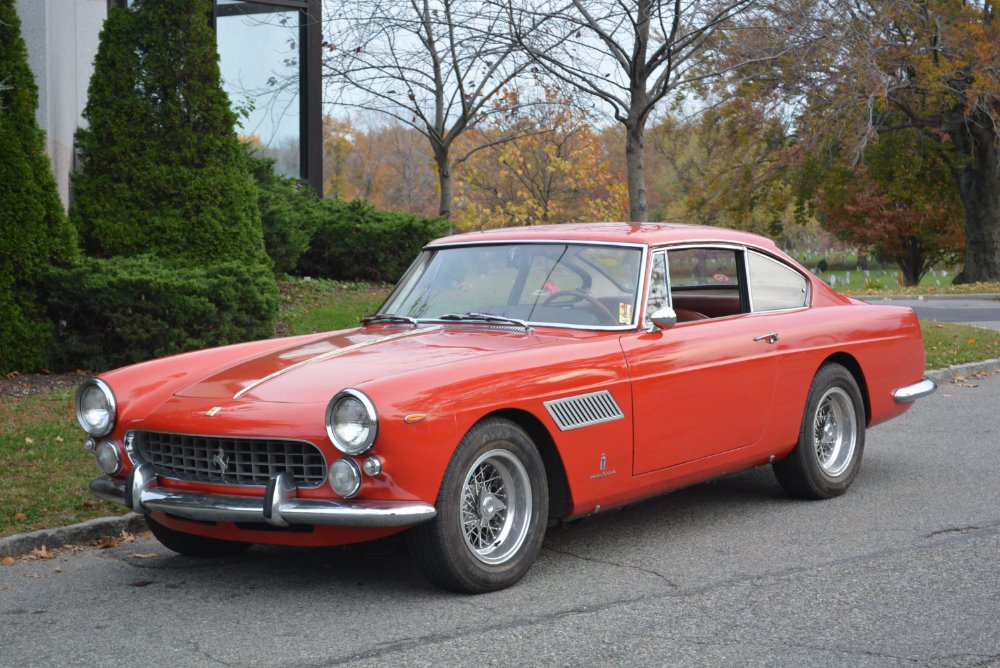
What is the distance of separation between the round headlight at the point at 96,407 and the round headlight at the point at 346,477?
4.37ft

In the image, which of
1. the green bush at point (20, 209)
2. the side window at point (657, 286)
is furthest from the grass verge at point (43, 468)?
the side window at point (657, 286)

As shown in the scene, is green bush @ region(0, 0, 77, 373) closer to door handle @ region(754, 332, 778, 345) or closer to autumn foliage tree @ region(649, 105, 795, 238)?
door handle @ region(754, 332, 778, 345)

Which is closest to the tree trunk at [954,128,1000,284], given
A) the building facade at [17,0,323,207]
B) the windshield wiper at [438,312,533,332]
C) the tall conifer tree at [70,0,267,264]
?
the building facade at [17,0,323,207]

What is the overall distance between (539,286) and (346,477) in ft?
6.05

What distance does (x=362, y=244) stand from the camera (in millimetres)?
17953

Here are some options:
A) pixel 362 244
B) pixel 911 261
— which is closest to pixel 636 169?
pixel 362 244

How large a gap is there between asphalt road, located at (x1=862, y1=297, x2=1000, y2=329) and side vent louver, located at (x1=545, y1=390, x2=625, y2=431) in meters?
14.6

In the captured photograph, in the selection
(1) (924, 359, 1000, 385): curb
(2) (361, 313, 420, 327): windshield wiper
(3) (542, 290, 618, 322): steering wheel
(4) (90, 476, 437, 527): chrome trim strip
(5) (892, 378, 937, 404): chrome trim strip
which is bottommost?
(1) (924, 359, 1000, 385): curb

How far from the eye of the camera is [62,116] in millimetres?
13453

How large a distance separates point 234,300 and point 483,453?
690 centimetres

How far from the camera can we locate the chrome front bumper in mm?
4496

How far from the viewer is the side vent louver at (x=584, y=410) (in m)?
5.16

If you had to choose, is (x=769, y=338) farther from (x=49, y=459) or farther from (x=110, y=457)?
(x=49, y=459)

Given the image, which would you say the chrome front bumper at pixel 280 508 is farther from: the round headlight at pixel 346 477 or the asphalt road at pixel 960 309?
the asphalt road at pixel 960 309
